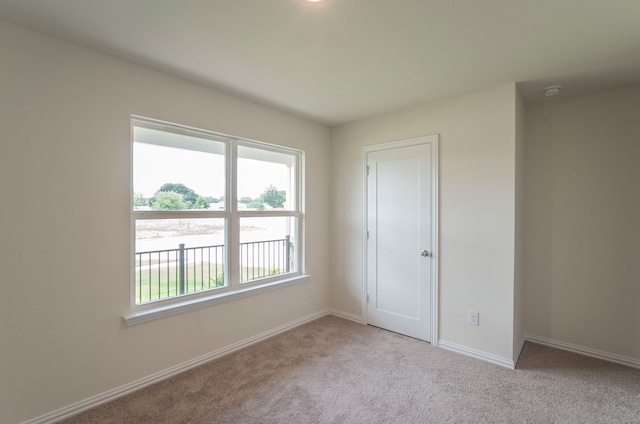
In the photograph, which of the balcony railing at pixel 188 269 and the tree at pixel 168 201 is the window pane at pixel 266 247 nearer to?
the balcony railing at pixel 188 269

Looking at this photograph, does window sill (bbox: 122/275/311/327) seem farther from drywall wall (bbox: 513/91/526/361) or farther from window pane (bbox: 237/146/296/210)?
drywall wall (bbox: 513/91/526/361)

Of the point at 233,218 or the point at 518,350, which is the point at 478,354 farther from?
the point at 233,218

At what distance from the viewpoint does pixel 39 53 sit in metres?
1.83

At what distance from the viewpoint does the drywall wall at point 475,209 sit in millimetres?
2576

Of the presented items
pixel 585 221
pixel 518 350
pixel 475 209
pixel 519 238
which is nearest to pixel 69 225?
pixel 475 209

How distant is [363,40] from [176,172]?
1819 millimetres

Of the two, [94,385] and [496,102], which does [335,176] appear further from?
[94,385]

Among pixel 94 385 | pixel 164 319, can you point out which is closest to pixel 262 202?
pixel 164 319

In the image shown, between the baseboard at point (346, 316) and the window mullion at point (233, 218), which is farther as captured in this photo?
the baseboard at point (346, 316)

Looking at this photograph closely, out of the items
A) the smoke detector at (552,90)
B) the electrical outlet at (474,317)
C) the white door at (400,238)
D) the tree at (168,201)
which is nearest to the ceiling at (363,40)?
the smoke detector at (552,90)

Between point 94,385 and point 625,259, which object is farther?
point 625,259

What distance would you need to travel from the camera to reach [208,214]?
8.99 feet

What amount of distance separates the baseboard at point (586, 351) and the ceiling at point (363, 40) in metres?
2.38

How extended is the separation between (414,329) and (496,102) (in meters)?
2.33
